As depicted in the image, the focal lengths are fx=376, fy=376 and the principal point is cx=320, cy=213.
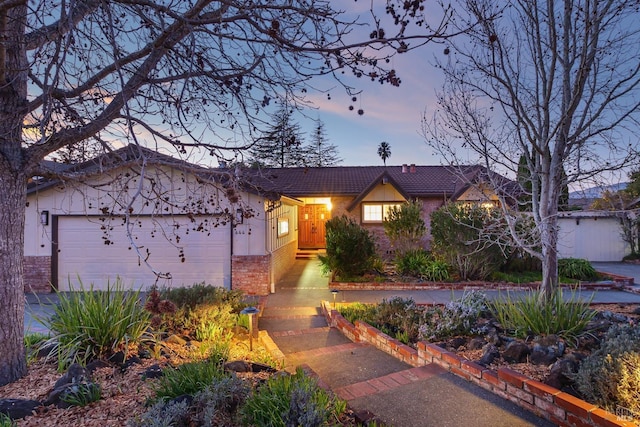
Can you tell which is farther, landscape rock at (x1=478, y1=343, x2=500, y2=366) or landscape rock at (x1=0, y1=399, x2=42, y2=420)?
landscape rock at (x1=478, y1=343, x2=500, y2=366)

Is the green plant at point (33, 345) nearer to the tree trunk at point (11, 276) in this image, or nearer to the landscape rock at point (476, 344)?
the tree trunk at point (11, 276)

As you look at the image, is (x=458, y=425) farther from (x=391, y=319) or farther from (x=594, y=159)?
(x=594, y=159)

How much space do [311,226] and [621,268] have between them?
13.4m

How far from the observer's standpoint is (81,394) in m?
3.23

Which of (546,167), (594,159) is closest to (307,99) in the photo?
(546,167)

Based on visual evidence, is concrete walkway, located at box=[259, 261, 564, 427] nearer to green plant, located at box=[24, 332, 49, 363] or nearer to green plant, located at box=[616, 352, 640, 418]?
green plant, located at box=[616, 352, 640, 418]

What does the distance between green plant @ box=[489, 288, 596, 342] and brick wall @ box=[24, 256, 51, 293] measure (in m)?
11.9

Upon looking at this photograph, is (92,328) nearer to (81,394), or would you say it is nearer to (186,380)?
(81,394)

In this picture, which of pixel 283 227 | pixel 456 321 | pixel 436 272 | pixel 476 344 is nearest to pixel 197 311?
pixel 456 321

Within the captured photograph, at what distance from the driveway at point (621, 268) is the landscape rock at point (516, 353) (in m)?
10.3

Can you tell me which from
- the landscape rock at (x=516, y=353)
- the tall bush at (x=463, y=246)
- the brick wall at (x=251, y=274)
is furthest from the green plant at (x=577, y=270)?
the brick wall at (x=251, y=274)

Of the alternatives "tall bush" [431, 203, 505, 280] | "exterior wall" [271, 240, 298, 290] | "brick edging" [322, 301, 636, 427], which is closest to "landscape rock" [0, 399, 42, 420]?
"brick edging" [322, 301, 636, 427]

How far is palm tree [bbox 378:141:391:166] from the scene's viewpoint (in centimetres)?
4225

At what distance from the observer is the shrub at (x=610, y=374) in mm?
3086
